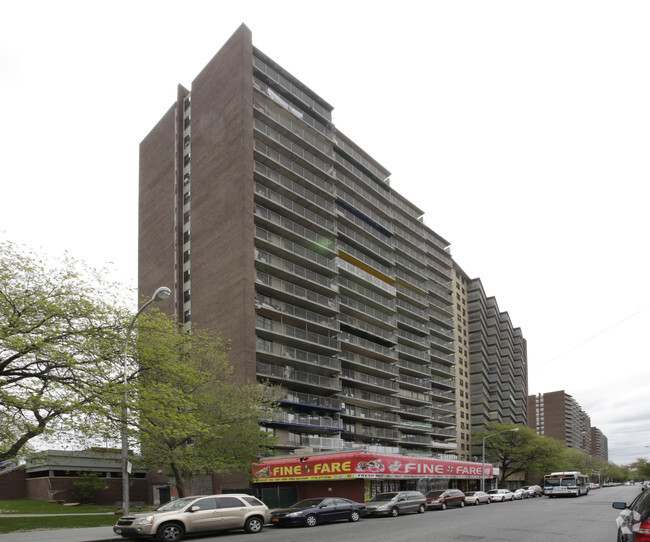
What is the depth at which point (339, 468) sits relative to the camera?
34.1 metres

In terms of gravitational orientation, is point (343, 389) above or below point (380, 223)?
below

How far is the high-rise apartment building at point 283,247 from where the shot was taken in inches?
1902

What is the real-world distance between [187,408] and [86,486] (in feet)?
77.9

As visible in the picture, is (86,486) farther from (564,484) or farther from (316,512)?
(564,484)

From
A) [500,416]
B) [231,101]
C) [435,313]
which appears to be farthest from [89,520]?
[500,416]

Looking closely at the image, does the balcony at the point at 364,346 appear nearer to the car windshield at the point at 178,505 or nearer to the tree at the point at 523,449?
the tree at the point at 523,449

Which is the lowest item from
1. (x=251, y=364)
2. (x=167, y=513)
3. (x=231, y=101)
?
(x=167, y=513)

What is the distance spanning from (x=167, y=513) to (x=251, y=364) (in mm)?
27207

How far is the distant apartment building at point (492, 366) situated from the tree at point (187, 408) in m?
75.6

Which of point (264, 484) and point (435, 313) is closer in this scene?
point (264, 484)

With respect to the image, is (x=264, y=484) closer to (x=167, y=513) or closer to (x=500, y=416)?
(x=167, y=513)

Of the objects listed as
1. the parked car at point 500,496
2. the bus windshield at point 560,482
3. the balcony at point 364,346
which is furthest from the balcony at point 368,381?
the bus windshield at point 560,482

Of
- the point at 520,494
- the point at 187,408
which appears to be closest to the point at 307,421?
the point at 187,408

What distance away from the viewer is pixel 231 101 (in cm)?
5306
